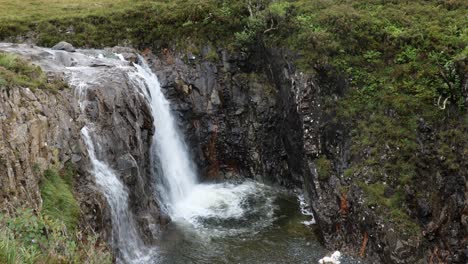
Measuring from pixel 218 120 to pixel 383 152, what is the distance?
10.4 metres

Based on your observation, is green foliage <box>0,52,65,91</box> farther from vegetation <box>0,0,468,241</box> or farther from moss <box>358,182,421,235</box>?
moss <box>358,182,421,235</box>

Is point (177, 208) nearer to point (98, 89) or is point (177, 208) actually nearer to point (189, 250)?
point (189, 250)

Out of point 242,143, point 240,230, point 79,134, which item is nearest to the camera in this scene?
point 79,134

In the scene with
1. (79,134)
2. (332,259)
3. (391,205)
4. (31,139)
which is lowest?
(332,259)

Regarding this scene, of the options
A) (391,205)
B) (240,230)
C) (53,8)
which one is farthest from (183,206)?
(53,8)

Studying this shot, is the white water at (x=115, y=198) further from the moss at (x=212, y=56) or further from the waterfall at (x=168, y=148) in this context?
the moss at (x=212, y=56)

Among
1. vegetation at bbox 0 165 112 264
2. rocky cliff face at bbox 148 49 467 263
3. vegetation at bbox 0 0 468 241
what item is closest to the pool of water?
rocky cliff face at bbox 148 49 467 263

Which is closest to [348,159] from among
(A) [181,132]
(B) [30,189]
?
(A) [181,132]

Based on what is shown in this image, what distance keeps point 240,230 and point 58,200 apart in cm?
835

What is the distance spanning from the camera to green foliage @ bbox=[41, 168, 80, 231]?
1087 cm

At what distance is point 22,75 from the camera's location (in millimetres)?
13180

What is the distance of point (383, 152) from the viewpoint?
15.6 metres

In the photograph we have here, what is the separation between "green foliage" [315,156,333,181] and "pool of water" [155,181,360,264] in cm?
239

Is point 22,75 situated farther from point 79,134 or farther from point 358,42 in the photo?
point 358,42
